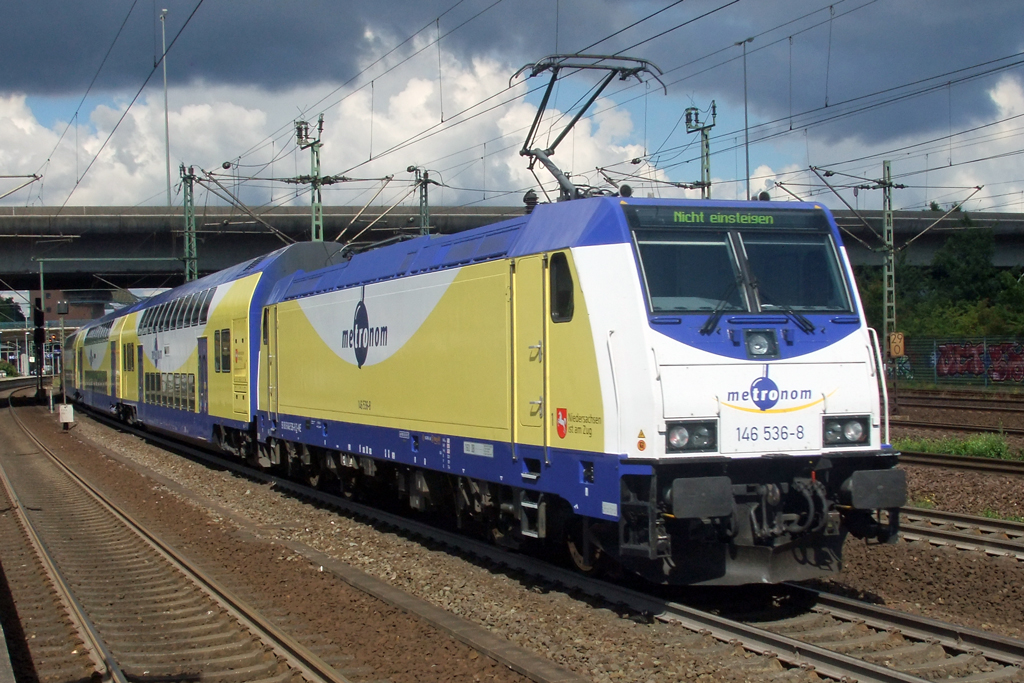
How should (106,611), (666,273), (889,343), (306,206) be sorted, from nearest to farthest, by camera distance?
1. (666,273)
2. (106,611)
3. (889,343)
4. (306,206)

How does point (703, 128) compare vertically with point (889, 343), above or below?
above

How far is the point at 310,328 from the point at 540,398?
270 inches

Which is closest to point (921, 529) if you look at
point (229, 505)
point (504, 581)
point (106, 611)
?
point (504, 581)

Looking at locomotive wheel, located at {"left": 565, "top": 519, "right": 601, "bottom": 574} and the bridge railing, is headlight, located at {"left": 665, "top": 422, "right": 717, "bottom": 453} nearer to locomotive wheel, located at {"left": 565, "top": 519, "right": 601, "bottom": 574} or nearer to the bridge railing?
locomotive wheel, located at {"left": 565, "top": 519, "right": 601, "bottom": 574}

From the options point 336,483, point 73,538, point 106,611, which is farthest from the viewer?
point 336,483

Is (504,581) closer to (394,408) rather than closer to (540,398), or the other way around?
(540,398)

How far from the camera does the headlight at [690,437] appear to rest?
7061 millimetres

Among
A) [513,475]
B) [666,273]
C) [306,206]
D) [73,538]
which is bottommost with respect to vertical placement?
[73,538]

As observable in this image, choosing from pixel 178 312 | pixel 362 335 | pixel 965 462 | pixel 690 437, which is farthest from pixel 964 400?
pixel 690 437

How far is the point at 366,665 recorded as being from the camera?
676 centimetres

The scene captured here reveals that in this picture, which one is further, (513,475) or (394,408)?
(394,408)

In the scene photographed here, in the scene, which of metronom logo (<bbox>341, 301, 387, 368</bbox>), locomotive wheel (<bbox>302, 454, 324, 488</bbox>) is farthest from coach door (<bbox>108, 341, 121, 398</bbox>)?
metronom logo (<bbox>341, 301, 387, 368</bbox>)

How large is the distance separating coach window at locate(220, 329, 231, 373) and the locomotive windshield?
39.0 ft

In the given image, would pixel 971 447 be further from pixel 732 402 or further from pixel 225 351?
pixel 225 351
